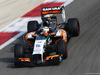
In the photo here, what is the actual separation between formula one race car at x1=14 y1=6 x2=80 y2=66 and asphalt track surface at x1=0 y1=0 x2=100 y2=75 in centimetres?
26

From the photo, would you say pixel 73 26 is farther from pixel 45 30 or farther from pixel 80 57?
pixel 80 57

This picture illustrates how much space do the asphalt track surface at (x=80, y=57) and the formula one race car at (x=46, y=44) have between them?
0.26m

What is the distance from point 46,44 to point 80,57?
140cm

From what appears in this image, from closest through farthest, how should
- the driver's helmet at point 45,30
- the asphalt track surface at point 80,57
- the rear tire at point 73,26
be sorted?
1. the asphalt track surface at point 80,57
2. the driver's helmet at point 45,30
3. the rear tire at point 73,26

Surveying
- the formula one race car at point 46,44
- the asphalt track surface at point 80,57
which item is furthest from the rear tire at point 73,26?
the asphalt track surface at point 80,57

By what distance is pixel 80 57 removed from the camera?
40.5 ft

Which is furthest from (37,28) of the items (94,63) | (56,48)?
(94,63)

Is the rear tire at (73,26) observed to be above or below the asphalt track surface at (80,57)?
above

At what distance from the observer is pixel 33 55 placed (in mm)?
11992

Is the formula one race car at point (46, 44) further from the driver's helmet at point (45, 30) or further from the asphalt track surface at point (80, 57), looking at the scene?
the asphalt track surface at point (80, 57)

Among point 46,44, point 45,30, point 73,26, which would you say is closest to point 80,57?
point 46,44

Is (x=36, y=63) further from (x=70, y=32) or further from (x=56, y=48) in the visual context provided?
(x=70, y=32)

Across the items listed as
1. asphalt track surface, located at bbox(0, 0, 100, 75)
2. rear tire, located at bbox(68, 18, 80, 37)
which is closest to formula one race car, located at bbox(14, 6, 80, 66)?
rear tire, located at bbox(68, 18, 80, 37)

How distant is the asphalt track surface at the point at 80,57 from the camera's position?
11211mm
